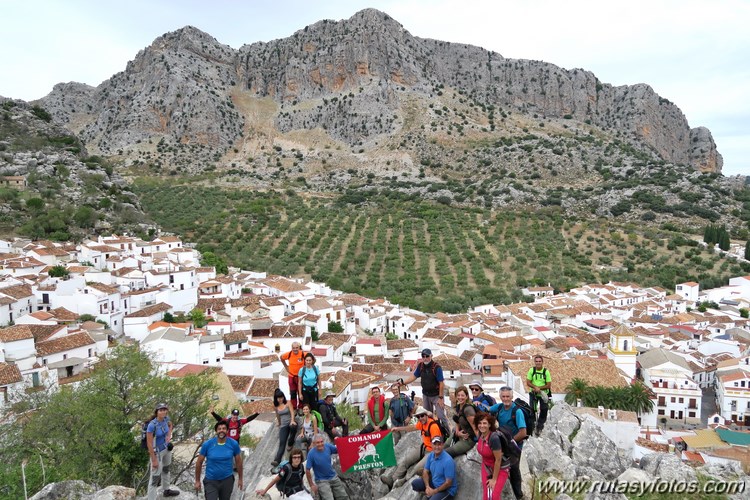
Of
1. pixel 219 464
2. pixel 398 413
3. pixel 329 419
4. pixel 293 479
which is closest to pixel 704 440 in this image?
pixel 398 413

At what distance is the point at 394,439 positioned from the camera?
8.00 metres

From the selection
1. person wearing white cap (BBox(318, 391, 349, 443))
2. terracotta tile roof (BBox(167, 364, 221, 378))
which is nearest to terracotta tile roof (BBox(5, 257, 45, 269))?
terracotta tile roof (BBox(167, 364, 221, 378))

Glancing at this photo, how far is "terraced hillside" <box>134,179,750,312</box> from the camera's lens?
43.2 meters

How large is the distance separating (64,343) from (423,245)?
117 ft

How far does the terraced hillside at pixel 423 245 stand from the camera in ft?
142

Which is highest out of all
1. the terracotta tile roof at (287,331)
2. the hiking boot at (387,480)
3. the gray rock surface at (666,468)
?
the hiking boot at (387,480)

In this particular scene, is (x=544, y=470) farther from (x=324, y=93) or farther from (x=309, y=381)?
(x=324, y=93)

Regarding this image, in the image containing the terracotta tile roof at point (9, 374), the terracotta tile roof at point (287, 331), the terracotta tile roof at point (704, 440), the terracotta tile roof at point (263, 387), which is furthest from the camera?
the terracotta tile roof at point (287, 331)

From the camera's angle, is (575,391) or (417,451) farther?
(575,391)

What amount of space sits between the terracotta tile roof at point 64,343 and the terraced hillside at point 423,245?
22157 millimetres

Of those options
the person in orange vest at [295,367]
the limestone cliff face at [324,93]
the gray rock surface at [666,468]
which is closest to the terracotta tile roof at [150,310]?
the person in orange vest at [295,367]

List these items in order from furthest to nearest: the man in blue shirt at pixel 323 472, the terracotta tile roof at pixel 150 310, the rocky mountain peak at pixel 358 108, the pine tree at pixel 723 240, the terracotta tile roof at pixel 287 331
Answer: the rocky mountain peak at pixel 358 108 < the pine tree at pixel 723 240 < the terracotta tile roof at pixel 150 310 < the terracotta tile roof at pixel 287 331 < the man in blue shirt at pixel 323 472

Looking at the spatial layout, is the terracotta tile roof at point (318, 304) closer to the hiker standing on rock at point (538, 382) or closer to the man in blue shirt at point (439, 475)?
the hiker standing on rock at point (538, 382)

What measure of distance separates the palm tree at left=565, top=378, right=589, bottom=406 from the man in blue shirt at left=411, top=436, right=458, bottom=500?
16049 millimetres
